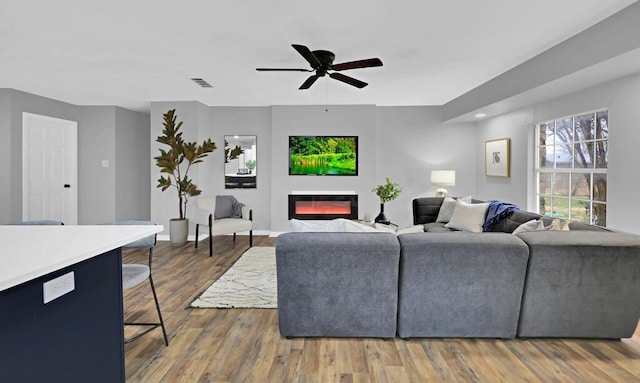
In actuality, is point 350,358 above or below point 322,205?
below

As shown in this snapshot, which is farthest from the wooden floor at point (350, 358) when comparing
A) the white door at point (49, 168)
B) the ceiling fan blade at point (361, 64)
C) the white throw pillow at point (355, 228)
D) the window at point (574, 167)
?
the white door at point (49, 168)

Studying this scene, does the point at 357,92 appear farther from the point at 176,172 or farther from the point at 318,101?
the point at 176,172

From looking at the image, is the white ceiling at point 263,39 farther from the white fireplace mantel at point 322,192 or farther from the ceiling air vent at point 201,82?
the white fireplace mantel at point 322,192

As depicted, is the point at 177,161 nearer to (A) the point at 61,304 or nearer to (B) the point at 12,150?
(B) the point at 12,150

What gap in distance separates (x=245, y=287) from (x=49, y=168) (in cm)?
456

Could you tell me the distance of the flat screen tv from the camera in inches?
263

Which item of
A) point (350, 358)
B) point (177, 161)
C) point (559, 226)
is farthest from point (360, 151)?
point (350, 358)

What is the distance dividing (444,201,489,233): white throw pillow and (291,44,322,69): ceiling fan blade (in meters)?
2.57

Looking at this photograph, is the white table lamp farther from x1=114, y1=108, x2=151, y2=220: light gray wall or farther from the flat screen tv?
x1=114, y1=108, x2=151, y2=220: light gray wall

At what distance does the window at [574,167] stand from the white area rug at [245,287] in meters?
3.59

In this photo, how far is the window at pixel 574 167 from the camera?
3.95 metres

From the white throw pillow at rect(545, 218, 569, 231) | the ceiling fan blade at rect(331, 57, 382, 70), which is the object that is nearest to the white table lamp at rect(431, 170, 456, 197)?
the white throw pillow at rect(545, 218, 569, 231)

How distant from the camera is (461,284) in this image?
2.49 m

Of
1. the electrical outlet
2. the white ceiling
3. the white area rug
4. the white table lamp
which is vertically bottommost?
the white area rug
